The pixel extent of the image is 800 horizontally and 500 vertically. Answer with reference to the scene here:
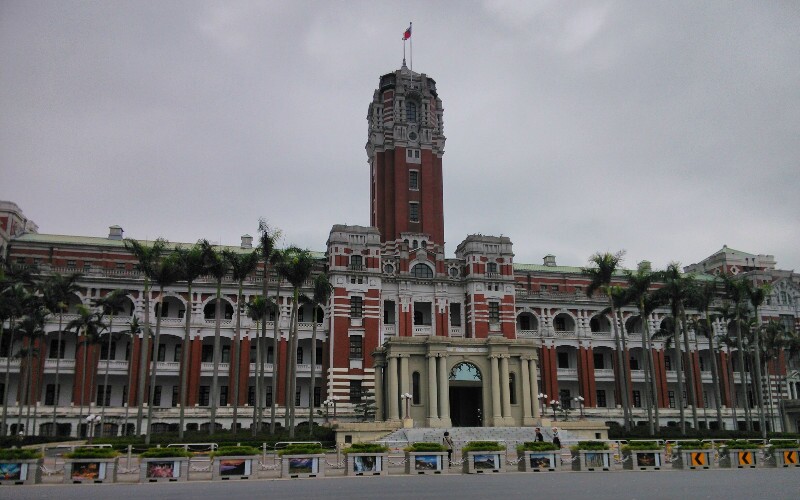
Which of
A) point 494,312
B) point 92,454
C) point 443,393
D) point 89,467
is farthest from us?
point 494,312

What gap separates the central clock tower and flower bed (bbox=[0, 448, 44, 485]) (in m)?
51.4

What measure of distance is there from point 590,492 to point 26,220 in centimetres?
8067

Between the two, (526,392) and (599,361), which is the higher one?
(599,361)

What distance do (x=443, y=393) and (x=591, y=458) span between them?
860 inches

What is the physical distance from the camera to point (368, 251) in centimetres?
7575

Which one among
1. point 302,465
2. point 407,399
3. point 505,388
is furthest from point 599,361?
point 302,465

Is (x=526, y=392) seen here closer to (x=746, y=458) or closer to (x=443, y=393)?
(x=443, y=393)

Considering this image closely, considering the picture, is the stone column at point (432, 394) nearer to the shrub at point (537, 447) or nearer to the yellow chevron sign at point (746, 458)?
the shrub at point (537, 447)

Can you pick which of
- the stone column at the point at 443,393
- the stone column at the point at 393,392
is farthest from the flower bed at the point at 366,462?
the stone column at the point at 443,393

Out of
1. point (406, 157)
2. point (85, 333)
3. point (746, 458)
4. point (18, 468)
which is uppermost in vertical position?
point (406, 157)

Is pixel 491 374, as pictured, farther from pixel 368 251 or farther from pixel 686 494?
pixel 686 494

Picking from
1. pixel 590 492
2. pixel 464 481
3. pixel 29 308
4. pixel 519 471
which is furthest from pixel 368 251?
pixel 590 492

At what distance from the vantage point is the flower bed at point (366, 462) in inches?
1384

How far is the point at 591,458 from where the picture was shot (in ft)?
125
